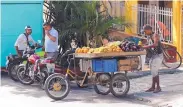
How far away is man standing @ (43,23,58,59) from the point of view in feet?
33.8

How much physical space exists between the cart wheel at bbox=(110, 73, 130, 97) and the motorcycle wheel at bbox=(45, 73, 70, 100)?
98 cm

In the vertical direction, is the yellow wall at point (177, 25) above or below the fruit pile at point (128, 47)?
above

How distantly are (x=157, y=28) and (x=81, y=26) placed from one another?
10.2ft

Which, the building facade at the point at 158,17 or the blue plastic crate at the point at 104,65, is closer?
the blue plastic crate at the point at 104,65

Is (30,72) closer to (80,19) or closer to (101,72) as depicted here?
(101,72)

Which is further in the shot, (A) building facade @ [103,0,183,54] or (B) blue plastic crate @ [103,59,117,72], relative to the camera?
(A) building facade @ [103,0,183,54]

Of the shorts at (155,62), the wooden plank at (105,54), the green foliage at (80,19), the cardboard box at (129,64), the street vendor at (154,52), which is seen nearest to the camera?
the wooden plank at (105,54)

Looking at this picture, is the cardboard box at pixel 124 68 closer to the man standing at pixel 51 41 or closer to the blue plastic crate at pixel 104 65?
the blue plastic crate at pixel 104 65

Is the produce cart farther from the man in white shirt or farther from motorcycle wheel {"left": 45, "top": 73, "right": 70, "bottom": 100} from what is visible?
the man in white shirt

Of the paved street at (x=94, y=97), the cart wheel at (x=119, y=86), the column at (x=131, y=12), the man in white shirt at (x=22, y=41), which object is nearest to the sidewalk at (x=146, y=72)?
the paved street at (x=94, y=97)

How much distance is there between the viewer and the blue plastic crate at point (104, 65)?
8859mm

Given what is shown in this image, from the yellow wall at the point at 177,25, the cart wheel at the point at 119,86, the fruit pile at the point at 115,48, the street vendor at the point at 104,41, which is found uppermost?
the yellow wall at the point at 177,25

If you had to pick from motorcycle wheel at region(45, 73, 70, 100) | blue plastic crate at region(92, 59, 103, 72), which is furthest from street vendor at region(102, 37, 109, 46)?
motorcycle wheel at region(45, 73, 70, 100)

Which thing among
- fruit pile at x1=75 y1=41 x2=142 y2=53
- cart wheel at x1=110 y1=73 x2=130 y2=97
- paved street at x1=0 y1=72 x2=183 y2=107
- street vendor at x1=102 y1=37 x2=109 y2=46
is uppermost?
street vendor at x1=102 y1=37 x2=109 y2=46
